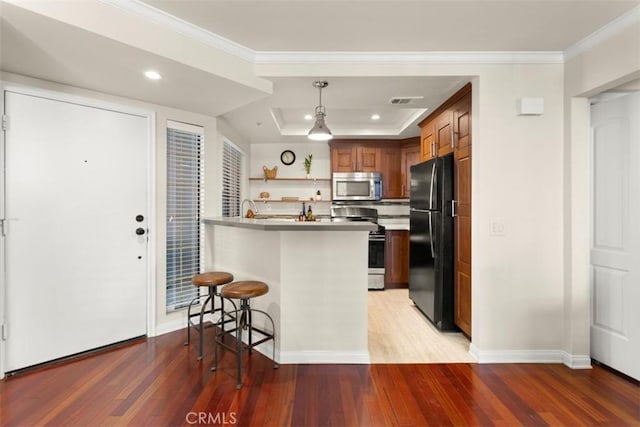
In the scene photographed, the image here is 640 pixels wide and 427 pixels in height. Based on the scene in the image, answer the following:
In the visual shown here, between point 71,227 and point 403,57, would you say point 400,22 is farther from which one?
point 71,227

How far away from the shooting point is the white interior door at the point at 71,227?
2.24 metres

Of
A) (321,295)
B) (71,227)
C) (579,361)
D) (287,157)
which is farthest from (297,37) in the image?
(579,361)

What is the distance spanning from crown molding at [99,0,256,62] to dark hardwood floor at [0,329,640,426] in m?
2.51

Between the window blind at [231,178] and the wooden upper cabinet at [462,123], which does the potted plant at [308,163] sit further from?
the wooden upper cabinet at [462,123]

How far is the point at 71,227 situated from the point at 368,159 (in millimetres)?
3935

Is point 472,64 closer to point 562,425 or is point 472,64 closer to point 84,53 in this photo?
point 562,425

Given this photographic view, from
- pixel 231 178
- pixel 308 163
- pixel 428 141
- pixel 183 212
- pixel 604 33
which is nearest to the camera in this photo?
pixel 604 33

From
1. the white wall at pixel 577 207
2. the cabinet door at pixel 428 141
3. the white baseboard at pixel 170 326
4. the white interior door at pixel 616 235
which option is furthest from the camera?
the cabinet door at pixel 428 141

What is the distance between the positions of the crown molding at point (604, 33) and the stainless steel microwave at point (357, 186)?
2775 millimetres

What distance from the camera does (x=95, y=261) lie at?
257 cm

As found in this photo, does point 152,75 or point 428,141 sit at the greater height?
point 152,75

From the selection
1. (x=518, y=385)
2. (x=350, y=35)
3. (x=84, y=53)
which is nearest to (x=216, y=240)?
(x=84, y=53)

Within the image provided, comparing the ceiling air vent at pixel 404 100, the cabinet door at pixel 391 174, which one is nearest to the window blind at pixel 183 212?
the ceiling air vent at pixel 404 100

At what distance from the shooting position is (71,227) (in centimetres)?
245
